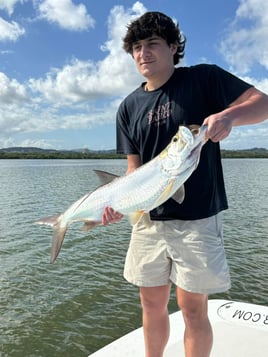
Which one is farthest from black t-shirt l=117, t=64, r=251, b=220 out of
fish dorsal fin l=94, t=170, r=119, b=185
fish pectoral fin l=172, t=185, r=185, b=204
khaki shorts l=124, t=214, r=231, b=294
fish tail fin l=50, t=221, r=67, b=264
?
fish tail fin l=50, t=221, r=67, b=264

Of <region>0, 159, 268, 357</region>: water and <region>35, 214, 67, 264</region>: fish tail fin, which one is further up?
<region>35, 214, 67, 264</region>: fish tail fin

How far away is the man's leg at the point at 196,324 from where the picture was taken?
3.13 metres

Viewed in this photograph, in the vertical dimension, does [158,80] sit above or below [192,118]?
above

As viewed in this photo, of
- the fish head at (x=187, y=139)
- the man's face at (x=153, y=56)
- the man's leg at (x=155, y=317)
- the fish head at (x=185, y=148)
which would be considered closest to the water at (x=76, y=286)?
the man's leg at (x=155, y=317)

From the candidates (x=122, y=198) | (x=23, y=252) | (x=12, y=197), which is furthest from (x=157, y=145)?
(x=12, y=197)

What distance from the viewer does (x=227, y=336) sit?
4340 mm

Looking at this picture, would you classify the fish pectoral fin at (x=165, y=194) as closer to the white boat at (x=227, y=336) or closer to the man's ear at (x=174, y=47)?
the man's ear at (x=174, y=47)

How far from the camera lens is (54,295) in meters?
7.72

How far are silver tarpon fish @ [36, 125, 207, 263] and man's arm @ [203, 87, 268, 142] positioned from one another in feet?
0.24

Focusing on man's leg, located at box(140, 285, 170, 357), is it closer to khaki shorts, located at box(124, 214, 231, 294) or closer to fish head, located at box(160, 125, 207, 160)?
khaki shorts, located at box(124, 214, 231, 294)

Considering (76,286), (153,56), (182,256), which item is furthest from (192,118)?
(76,286)

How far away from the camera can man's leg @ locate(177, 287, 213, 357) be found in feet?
10.3

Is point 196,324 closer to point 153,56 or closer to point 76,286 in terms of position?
point 153,56

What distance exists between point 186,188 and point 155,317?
4.20ft
